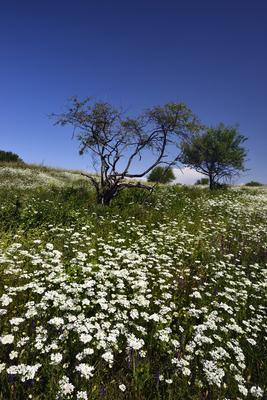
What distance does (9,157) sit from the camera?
4175cm

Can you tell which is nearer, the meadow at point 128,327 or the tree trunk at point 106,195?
the meadow at point 128,327

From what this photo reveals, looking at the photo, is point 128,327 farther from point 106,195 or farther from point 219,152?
point 219,152

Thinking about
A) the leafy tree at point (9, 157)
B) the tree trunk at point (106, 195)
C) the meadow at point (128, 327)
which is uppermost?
the leafy tree at point (9, 157)

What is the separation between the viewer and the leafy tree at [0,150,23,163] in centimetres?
4088

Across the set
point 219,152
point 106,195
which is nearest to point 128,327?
point 106,195

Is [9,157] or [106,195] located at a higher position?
[9,157]

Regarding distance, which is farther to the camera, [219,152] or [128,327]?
[219,152]

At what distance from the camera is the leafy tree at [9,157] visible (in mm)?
40884

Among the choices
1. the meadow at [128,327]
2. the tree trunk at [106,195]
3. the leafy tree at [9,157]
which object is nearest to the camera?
the meadow at [128,327]

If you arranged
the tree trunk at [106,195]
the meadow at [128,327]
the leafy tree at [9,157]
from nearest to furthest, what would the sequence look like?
the meadow at [128,327] < the tree trunk at [106,195] < the leafy tree at [9,157]

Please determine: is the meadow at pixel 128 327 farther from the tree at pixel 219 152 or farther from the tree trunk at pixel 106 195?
the tree at pixel 219 152

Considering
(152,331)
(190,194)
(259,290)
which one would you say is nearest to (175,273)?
(259,290)

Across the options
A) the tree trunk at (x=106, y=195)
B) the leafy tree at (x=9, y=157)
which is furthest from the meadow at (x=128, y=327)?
the leafy tree at (x=9, y=157)

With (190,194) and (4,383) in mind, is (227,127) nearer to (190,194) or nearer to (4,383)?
(190,194)
